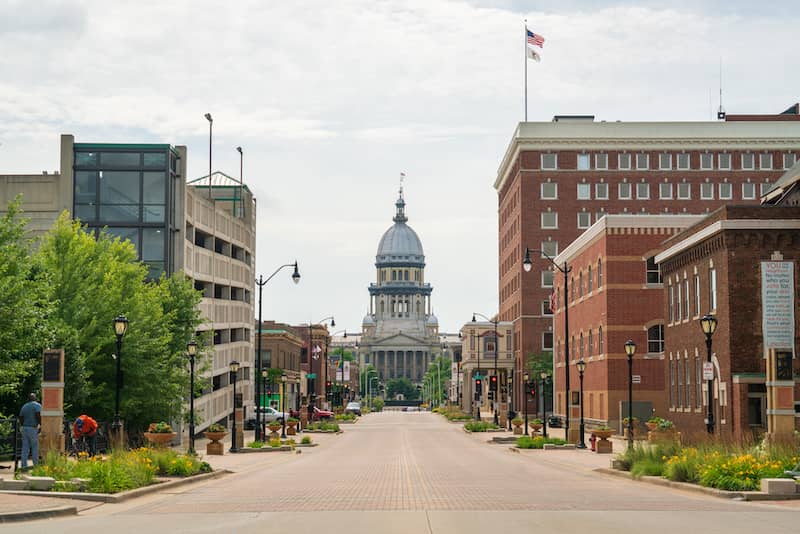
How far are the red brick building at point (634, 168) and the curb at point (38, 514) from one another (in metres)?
96.3

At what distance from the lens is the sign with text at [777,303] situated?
45.7 meters

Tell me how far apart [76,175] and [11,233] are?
30.2 m

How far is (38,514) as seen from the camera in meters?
21.5

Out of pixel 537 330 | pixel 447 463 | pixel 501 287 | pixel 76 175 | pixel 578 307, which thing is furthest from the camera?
pixel 501 287

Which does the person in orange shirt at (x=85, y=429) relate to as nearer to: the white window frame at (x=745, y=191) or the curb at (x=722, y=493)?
the curb at (x=722, y=493)

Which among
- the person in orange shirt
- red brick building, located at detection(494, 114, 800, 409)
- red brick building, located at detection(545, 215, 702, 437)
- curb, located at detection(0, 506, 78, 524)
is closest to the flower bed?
curb, located at detection(0, 506, 78, 524)

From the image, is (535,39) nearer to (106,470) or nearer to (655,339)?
(655,339)

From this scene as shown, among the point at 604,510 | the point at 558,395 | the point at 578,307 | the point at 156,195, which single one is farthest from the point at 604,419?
the point at 604,510

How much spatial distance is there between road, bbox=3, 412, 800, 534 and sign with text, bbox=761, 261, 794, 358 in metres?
11.9

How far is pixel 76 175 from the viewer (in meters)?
67.3

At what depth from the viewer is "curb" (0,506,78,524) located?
68.0 feet

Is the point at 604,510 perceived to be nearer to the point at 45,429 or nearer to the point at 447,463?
the point at 45,429

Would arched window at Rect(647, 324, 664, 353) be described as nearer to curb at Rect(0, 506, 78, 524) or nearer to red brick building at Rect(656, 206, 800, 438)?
red brick building at Rect(656, 206, 800, 438)

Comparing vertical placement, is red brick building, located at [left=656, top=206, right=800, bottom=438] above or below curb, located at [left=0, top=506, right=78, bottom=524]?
above
